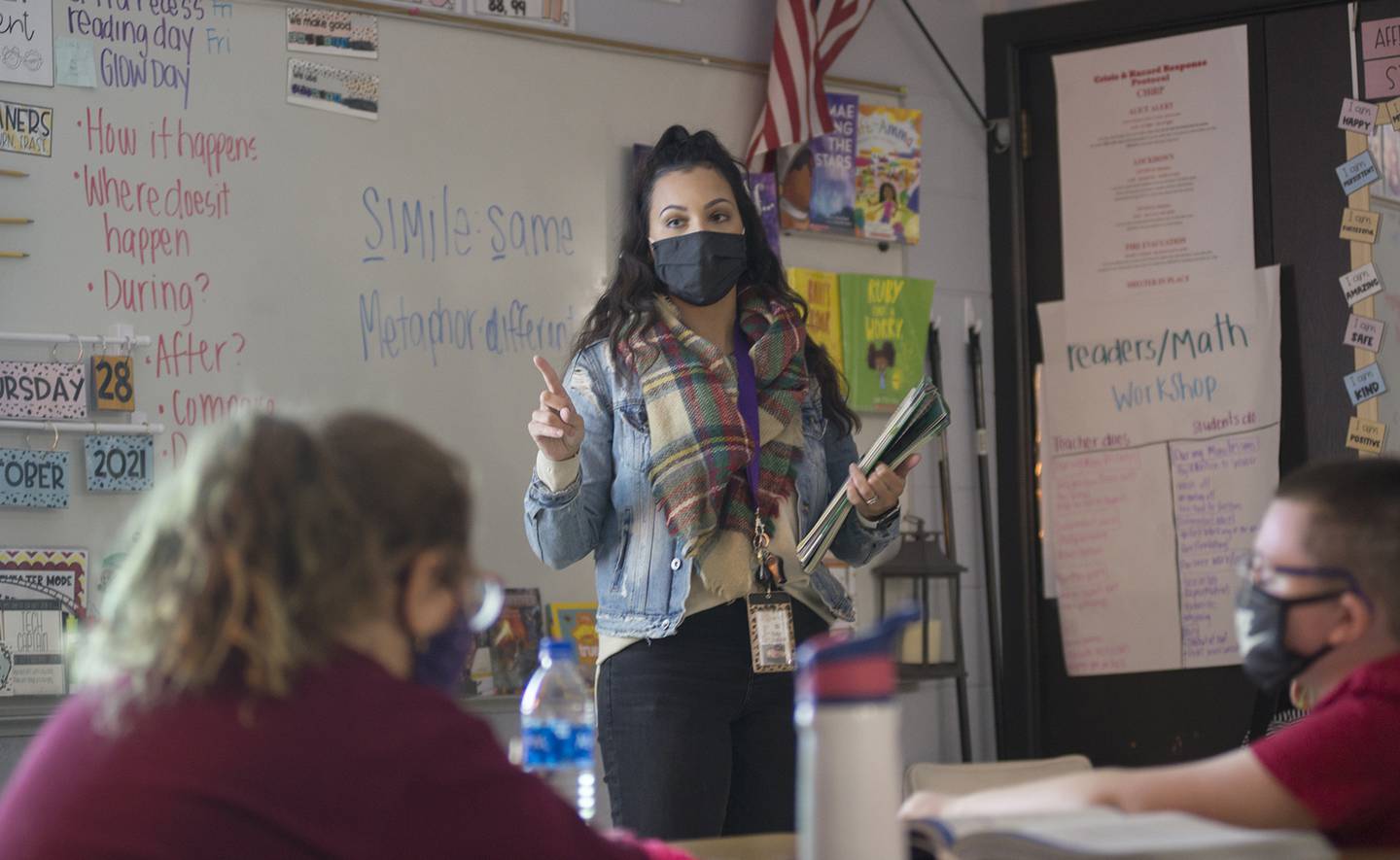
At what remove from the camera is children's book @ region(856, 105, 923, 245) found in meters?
3.91

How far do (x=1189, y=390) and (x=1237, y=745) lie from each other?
0.90 m

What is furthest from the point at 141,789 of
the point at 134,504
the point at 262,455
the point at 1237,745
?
the point at 1237,745

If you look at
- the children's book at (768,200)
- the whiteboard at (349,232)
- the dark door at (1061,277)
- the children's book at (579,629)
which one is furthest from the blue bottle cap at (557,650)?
the dark door at (1061,277)

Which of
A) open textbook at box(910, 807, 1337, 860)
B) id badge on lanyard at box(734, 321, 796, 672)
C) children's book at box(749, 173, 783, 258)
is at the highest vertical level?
children's book at box(749, 173, 783, 258)

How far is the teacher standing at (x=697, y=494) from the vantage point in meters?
2.21

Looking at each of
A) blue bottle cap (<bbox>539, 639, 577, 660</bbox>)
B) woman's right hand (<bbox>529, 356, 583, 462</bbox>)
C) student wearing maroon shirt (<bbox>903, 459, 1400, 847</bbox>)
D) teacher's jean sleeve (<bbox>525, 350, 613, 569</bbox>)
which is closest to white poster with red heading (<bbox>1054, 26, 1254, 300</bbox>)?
teacher's jean sleeve (<bbox>525, 350, 613, 569</bbox>)

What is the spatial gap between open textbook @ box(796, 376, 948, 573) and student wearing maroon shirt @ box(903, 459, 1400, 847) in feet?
2.44

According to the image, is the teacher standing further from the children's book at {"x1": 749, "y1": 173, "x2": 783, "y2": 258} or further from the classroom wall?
the classroom wall

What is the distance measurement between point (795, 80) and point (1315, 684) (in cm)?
251

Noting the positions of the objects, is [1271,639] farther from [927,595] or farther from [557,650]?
[927,595]

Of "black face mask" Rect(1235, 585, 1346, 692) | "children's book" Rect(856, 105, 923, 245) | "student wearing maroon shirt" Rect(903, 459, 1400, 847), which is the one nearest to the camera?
"student wearing maroon shirt" Rect(903, 459, 1400, 847)

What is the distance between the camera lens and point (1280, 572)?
4.77 ft

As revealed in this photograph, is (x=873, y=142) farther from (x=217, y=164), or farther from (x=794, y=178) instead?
(x=217, y=164)

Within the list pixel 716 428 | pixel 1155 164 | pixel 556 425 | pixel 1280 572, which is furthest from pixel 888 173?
pixel 1280 572
